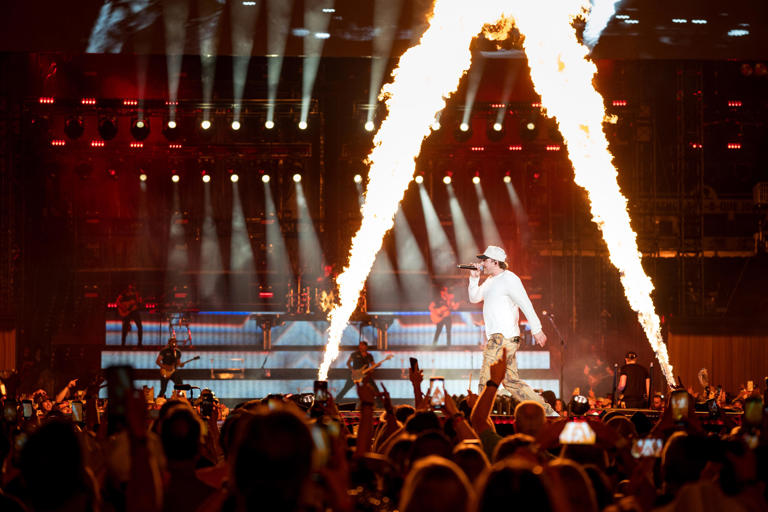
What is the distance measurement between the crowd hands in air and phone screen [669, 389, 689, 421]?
0.5 inches

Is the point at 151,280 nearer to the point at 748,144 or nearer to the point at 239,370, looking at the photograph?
the point at 239,370

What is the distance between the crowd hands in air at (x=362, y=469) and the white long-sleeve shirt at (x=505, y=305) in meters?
5.07

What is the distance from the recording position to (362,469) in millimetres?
4230

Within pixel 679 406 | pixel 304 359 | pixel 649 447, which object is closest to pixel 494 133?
pixel 304 359

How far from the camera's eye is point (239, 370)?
19.8 m

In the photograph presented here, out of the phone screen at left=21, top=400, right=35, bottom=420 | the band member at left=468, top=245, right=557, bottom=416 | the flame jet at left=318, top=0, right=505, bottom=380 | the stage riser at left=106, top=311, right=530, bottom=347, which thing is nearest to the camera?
the phone screen at left=21, top=400, right=35, bottom=420

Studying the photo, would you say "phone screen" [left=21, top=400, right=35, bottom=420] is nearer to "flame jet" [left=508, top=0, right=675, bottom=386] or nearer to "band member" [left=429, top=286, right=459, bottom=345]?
"flame jet" [left=508, top=0, right=675, bottom=386]

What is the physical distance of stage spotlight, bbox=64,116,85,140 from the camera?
69.5 ft

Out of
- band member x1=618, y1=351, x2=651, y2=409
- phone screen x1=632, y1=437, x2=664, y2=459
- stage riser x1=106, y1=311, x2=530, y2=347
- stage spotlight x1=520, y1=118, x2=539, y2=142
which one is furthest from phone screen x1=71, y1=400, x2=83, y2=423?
stage spotlight x1=520, y1=118, x2=539, y2=142

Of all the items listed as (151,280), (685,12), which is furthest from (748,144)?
(151,280)

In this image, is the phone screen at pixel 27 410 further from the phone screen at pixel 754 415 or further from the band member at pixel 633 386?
the band member at pixel 633 386

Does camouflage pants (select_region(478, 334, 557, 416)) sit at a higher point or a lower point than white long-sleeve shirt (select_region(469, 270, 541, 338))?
lower

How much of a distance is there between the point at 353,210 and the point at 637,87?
8075mm

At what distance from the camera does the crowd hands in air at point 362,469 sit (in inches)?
110
